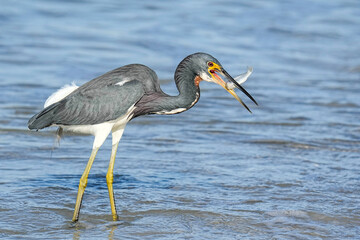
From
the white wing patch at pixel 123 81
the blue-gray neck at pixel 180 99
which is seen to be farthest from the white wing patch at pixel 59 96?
the blue-gray neck at pixel 180 99

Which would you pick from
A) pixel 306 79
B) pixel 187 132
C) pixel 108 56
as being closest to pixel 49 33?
pixel 108 56

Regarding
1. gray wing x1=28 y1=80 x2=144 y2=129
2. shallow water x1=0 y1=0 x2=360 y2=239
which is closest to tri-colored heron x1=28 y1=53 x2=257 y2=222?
gray wing x1=28 y1=80 x2=144 y2=129

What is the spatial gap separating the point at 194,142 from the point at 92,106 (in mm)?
2605

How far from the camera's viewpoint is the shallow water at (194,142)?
607 cm

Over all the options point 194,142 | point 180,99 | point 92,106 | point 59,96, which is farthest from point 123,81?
point 194,142

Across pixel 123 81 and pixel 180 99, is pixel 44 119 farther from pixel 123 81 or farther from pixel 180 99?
pixel 180 99

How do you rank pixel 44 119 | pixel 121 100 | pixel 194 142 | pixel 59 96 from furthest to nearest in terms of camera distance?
pixel 194 142, pixel 59 96, pixel 44 119, pixel 121 100

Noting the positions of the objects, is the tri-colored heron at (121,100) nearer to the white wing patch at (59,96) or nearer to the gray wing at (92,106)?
the gray wing at (92,106)

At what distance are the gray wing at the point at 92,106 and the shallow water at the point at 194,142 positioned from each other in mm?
795

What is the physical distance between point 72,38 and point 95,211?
28.0 ft

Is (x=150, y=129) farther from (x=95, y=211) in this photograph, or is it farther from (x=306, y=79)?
(x=306, y=79)

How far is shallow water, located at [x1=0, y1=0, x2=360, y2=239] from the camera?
239 inches

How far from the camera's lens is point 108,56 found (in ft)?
42.9

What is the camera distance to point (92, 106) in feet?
20.0
